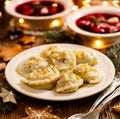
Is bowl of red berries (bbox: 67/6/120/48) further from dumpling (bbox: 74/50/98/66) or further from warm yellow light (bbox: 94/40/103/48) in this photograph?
dumpling (bbox: 74/50/98/66)

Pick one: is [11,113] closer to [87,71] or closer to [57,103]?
[57,103]

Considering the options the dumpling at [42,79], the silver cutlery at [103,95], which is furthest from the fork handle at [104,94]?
the dumpling at [42,79]

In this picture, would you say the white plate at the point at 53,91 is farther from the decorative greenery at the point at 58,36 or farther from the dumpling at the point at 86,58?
the decorative greenery at the point at 58,36

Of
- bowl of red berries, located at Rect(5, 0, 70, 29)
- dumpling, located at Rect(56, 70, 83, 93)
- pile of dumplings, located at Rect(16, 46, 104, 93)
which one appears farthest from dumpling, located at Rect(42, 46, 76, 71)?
bowl of red berries, located at Rect(5, 0, 70, 29)

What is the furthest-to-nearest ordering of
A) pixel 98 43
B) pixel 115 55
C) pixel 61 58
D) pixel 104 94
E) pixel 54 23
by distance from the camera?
pixel 54 23
pixel 98 43
pixel 115 55
pixel 61 58
pixel 104 94

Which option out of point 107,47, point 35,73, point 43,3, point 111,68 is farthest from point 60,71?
point 43,3

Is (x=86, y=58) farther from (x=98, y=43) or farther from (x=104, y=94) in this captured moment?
(x=98, y=43)

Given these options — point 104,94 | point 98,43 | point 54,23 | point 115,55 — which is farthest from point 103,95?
point 54,23
